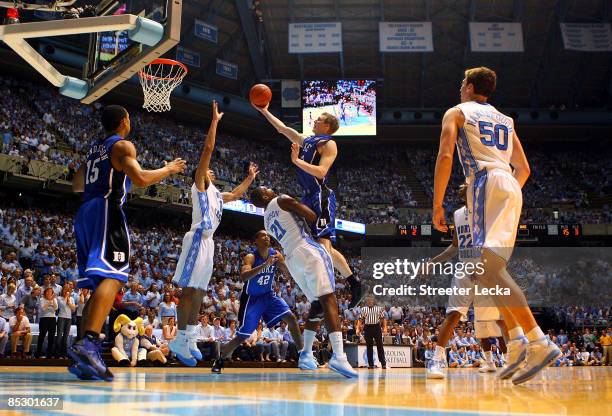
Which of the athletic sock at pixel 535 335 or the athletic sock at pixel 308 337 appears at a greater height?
the athletic sock at pixel 535 335

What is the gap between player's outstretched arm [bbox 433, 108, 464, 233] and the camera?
3.63 metres

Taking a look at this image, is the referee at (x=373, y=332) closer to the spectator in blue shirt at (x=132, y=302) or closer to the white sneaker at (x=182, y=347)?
the spectator in blue shirt at (x=132, y=302)

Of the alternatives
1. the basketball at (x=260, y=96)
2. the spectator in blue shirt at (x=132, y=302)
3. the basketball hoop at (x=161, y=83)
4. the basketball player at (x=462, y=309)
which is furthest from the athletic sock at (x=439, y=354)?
the basketball hoop at (x=161, y=83)

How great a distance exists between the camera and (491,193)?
139 inches

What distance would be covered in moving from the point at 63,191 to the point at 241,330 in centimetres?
1560

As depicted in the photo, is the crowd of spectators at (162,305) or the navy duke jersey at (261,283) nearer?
the navy duke jersey at (261,283)

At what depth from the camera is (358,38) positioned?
26.2m

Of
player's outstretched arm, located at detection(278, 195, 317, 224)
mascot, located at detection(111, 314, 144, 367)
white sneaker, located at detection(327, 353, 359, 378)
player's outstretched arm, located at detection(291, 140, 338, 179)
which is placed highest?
player's outstretched arm, located at detection(291, 140, 338, 179)

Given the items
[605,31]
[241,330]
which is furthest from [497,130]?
[605,31]

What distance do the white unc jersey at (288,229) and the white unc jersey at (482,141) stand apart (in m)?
1.66

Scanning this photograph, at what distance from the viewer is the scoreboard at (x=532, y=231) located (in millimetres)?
24922

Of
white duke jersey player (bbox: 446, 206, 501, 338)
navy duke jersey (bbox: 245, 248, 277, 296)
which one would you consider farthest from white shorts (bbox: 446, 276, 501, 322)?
navy duke jersey (bbox: 245, 248, 277, 296)

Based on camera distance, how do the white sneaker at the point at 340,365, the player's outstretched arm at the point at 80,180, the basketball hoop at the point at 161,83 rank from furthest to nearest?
the basketball hoop at the point at 161,83 → the white sneaker at the point at 340,365 → the player's outstretched arm at the point at 80,180

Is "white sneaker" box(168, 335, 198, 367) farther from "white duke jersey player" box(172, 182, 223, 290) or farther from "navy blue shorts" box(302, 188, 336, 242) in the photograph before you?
"navy blue shorts" box(302, 188, 336, 242)
